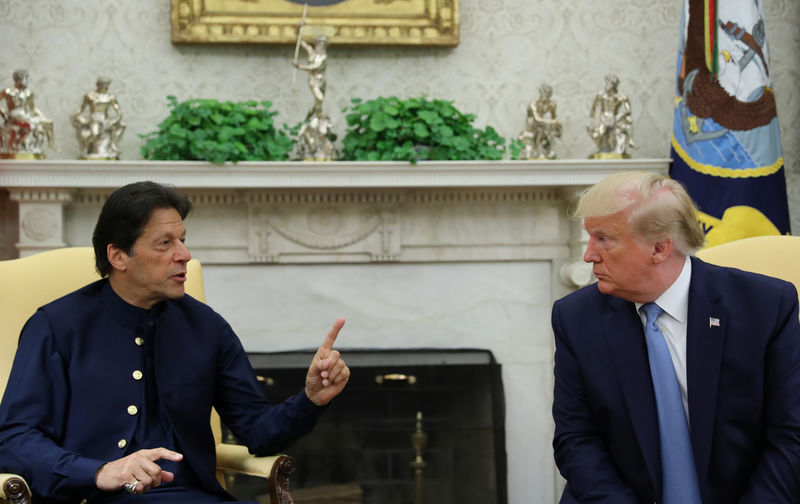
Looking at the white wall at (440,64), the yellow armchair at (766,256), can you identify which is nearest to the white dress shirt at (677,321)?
the yellow armchair at (766,256)

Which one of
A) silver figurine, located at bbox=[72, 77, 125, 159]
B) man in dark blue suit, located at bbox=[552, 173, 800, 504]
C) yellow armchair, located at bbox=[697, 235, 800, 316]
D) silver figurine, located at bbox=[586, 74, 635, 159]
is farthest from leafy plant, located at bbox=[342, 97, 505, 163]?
man in dark blue suit, located at bbox=[552, 173, 800, 504]

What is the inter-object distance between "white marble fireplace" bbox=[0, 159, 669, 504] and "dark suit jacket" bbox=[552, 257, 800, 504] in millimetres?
1976

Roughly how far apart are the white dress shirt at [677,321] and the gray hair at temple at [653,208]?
3.1 inches

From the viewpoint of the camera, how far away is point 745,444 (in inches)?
70.0

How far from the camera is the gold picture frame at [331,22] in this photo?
391cm

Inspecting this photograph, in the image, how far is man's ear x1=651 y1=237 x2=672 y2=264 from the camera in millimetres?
1818

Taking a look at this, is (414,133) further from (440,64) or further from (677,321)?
(677,321)

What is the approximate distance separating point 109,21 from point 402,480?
8.01ft

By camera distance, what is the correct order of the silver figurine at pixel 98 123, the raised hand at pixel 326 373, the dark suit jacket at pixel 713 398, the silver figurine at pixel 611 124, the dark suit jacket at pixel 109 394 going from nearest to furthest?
the dark suit jacket at pixel 713 398
the dark suit jacket at pixel 109 394
the raised hand at pixel 326 373
the silver figurine at pixel 98 123
the silver figurine at pixel 611 124

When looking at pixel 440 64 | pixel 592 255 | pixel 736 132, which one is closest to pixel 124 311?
pixel 592 255

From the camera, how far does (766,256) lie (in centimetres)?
233

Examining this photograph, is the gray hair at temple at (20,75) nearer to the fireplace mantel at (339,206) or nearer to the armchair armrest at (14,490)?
the fireplace mantel at (339,206)

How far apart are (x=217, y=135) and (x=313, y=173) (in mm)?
426

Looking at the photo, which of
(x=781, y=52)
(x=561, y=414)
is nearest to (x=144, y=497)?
(x=561, y=414)
